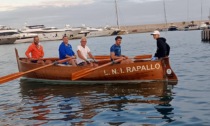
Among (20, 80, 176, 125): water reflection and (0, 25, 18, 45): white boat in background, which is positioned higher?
(0, 25, 18, 45): white boat in background

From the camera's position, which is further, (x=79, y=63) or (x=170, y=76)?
(x=79, y=63)

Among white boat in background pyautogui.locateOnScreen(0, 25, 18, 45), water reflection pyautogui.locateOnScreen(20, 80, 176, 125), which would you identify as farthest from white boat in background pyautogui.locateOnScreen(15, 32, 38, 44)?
water reflection pyautogui.locateOnScreen(20, 80, 176, 125)

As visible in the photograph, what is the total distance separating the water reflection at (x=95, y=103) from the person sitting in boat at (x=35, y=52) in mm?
1929

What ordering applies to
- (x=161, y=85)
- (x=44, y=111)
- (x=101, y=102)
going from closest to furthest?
(x=44, y=111) → (x=101, y=102) → (x=161, y=85)

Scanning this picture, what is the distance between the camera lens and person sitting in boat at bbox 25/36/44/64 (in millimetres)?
17891

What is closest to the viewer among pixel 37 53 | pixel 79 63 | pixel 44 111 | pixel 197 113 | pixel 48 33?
pixel 197 113

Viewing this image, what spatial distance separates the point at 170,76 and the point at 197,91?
2126 mm

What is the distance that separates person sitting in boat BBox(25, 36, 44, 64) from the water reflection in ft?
6.33

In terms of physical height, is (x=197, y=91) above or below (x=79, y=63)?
below

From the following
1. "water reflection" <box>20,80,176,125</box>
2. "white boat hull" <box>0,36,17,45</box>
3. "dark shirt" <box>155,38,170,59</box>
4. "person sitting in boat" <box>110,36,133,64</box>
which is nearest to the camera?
"water reflection" <box>20,80,176,125</box>

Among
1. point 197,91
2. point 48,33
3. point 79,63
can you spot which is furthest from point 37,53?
point 48,33

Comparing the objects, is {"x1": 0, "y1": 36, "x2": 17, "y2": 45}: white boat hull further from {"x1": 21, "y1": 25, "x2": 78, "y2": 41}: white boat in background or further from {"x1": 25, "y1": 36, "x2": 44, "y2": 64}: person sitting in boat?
{"x1": 25, "y1": 36, "x2": 44, "y2": 64}: person sitting in boat

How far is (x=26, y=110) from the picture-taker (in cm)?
1191

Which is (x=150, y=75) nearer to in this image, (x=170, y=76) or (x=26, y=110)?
(x=170, y=76)
